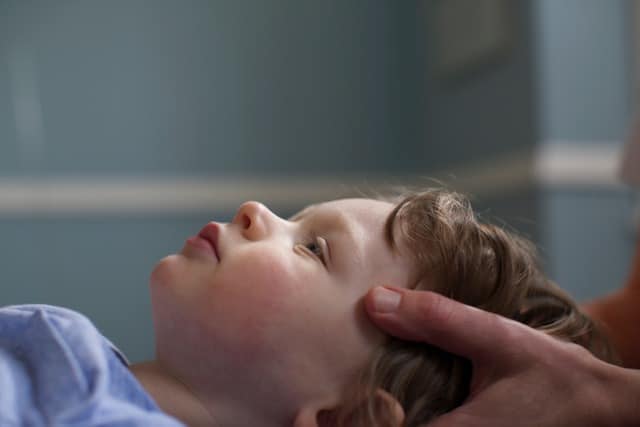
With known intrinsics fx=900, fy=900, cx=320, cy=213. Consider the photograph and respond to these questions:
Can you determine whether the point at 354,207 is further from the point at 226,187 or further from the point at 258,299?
the point at 226,187

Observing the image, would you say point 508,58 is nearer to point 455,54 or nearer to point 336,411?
point 455,54

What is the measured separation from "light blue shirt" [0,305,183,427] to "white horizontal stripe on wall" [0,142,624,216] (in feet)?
7.01

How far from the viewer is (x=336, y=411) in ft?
3.17

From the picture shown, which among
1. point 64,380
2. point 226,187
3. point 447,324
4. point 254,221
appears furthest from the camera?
point 226,187

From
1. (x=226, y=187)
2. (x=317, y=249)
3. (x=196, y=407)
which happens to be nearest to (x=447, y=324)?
(x=317, y=249)

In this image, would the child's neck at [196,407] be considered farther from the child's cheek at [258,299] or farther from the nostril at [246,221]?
the nostril at [246,221]

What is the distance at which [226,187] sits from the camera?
3369mm

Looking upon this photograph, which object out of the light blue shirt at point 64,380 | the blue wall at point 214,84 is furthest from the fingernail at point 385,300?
the blue wall at point 214,84

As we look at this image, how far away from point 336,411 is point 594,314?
64cm

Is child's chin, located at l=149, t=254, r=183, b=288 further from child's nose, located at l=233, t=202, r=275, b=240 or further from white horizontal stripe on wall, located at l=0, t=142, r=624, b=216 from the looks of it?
white horizontal stripe on wall, located at l=0, t=142, r=624, b=216

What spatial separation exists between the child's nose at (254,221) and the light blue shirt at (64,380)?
20 cm

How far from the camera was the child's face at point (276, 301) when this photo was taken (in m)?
0.94

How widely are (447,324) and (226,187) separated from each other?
250 centimetres

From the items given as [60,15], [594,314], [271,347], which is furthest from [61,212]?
[271,347]
